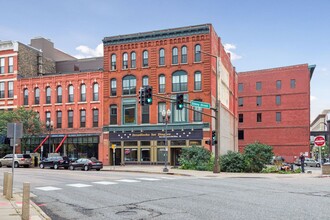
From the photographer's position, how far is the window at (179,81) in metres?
48.3

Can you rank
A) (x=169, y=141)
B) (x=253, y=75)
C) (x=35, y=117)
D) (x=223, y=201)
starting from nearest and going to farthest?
(x=223, y=201) → (x=169, y=141) → (x=35, y=117) → (x=253, y=75)

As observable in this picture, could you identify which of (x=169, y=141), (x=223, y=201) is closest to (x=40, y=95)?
(x=169, y=141)

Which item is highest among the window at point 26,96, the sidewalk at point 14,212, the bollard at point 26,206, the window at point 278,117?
the window at point 26,96

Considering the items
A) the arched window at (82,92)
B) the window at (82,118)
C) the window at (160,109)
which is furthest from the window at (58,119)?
the window at (160,109)

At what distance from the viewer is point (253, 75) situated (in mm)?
85875

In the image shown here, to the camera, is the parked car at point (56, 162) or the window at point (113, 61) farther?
the window at point (113, 61)

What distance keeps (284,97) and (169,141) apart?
41.1 m

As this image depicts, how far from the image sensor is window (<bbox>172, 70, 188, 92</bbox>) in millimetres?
48344

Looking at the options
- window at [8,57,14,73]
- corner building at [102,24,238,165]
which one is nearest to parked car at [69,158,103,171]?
corner building at [102,24,238,165]

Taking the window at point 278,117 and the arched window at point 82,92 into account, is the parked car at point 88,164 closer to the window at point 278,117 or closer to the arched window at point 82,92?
the arched window at point 82,92

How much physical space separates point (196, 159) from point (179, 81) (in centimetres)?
1290

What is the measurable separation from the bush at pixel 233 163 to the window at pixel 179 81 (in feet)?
49.3

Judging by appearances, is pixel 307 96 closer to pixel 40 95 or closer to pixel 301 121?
pixel 301 121

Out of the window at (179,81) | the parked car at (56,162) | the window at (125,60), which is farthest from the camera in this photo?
the window at (125,60)
